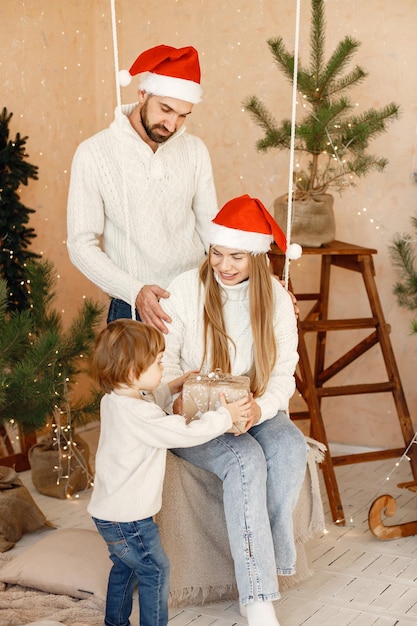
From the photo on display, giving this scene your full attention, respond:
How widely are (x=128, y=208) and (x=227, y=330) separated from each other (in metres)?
A: 0.48

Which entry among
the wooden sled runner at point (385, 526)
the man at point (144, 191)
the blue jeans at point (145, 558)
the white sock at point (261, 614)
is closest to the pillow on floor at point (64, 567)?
the blue jeans at point (145, 558)

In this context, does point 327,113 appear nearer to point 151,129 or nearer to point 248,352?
point 151,129

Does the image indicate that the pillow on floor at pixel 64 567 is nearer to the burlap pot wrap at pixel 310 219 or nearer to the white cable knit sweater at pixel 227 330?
the white cable knit sweater at pixel 227 330

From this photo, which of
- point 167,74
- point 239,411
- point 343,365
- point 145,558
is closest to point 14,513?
point 145,558

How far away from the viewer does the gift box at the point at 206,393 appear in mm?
2195

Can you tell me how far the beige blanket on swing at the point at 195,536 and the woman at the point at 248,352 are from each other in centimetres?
7

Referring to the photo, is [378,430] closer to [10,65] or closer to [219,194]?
[219,194]

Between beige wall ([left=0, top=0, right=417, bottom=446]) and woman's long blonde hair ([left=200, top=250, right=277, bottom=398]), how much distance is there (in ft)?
4.33

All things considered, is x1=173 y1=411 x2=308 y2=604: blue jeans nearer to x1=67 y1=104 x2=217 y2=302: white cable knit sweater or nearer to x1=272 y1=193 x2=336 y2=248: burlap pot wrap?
x1=67 y1=104 x2=217 y2=302: white cable knit sweater

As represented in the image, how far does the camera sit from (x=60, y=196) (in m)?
3.94

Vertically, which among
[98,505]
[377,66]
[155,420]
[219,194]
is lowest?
[98,505]

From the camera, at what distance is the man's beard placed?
99.5 inches

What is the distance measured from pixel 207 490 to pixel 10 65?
2.07 metres

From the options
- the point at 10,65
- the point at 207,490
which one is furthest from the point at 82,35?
the point at 207,490
